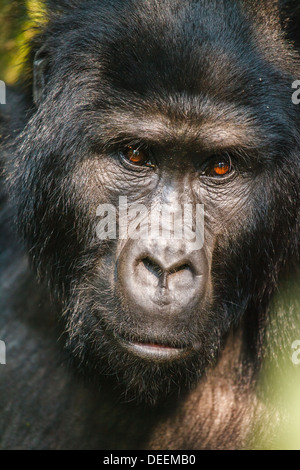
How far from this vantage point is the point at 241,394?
4957 millimetres

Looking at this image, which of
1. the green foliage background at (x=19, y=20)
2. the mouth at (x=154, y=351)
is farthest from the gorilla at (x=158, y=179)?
the green foliage background at (x=19, y=20)

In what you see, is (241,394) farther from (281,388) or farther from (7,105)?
(7,105)

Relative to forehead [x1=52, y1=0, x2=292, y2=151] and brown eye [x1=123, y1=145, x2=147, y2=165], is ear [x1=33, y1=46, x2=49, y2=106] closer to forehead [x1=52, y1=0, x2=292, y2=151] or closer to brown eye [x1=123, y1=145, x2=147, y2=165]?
forehead [x1=52, y1=0, x2=292, y2=151]

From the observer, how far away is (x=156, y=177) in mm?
4035

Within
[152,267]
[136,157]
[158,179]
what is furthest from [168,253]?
[136,157]

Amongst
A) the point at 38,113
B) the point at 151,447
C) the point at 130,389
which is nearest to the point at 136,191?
the point at 38,113

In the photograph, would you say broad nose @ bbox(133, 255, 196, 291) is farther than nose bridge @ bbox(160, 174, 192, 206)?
No

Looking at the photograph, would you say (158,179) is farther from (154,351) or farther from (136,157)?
(154,351)

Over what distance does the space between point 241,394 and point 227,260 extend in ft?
4.03

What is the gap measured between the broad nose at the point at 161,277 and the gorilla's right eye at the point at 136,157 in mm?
539

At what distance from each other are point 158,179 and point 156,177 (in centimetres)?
2

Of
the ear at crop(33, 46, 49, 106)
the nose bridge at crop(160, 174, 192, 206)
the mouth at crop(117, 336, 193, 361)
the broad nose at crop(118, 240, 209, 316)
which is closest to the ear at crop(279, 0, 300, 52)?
the nose bridge at crop(160, 174, 192, 206)

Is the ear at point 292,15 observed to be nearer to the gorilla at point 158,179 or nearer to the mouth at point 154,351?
the gorilla at point 158,179

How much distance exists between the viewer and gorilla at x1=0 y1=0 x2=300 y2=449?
3.81 m
